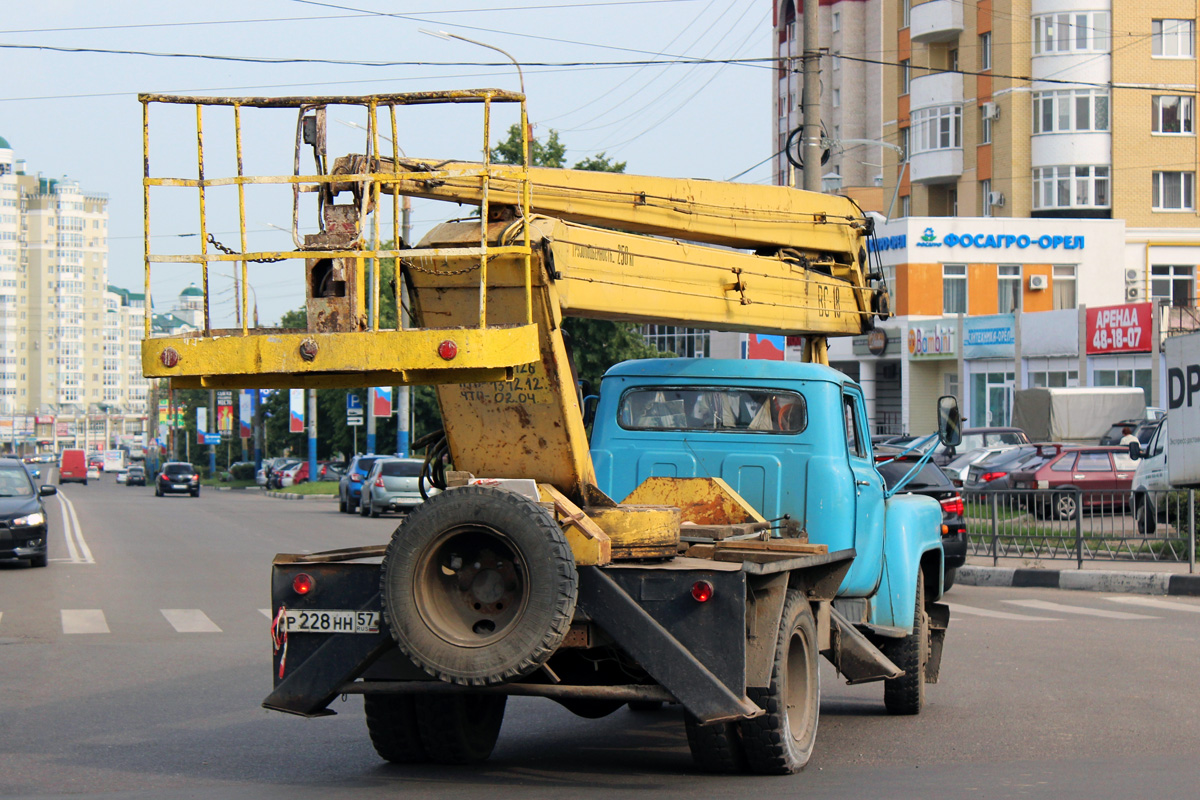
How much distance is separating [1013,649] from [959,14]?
50.4 meters

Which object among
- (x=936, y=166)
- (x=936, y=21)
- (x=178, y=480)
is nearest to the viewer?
(x=936, y=21)

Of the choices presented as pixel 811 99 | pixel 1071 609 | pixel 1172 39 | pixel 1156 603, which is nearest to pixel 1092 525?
pixel 1156 603

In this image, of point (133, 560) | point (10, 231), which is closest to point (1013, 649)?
point (133, 560)

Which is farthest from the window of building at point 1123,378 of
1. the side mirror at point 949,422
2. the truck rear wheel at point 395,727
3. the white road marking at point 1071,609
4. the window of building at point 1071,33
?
the truck rear wheel at point 395,727

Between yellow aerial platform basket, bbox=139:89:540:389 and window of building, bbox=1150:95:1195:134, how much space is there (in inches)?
2071

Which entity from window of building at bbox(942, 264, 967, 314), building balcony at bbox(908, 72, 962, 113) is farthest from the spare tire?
building balcony at bbox(908, 72, 962, 113)

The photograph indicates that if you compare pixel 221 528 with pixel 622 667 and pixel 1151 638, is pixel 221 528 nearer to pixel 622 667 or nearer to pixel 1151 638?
pixel 1151 638

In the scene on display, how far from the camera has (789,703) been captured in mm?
6691

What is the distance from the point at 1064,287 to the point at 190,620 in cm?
4389

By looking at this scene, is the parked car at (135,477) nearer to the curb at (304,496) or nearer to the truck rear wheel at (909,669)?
the curb at (304,496)

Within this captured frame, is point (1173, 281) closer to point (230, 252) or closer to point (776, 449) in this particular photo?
point (776, 449)

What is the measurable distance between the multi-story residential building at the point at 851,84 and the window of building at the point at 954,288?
13640 millimetres

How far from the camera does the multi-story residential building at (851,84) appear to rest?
67.6m

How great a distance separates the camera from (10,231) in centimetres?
18812
